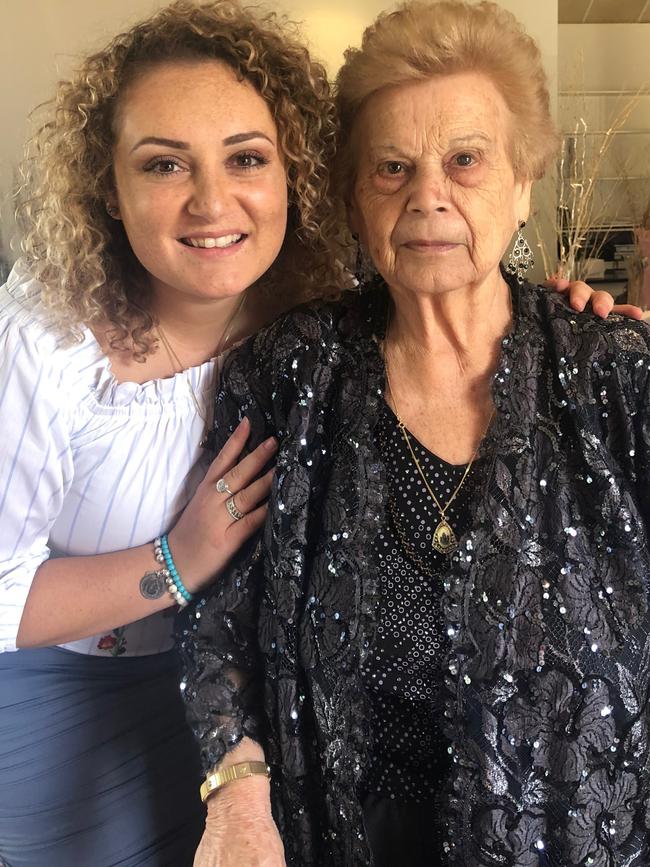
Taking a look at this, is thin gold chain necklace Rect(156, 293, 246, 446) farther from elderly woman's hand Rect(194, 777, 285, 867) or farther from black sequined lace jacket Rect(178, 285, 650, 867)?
elderly woman's hand Rect(194, 777, 285, 867)

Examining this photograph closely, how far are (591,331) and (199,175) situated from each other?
66 centimetres

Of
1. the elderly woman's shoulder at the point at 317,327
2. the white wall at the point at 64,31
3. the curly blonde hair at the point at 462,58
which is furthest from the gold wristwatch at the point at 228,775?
the white wall at the point at 64,31

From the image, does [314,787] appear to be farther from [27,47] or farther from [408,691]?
[27,47]

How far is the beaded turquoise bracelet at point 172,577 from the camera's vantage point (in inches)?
49.9

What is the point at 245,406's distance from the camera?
4.09 ft

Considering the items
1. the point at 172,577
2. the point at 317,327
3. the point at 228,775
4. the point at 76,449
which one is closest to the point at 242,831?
the point at 228,775

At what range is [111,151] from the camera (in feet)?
4.23

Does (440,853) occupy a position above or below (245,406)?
below

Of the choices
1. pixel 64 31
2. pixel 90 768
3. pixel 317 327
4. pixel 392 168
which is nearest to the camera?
pixel 392 168

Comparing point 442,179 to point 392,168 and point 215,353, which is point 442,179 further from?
point 215,353

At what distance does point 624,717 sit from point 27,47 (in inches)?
144

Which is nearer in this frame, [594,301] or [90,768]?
[594,301]

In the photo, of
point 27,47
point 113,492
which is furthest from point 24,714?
point 27,47

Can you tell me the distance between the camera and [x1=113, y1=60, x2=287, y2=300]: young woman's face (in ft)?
3.89
